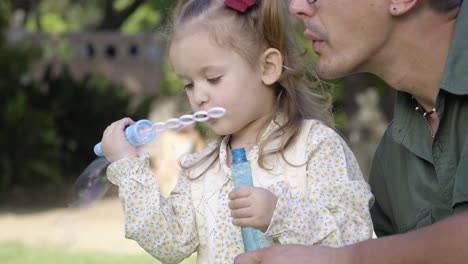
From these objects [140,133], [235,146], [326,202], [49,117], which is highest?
[49,117]

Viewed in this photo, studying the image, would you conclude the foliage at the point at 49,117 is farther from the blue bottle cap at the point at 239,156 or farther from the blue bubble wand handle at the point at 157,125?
the blue bottle cap at the point at 239,156

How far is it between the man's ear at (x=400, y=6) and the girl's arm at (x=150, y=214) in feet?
2.81

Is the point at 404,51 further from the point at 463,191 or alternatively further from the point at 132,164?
the point at 132,164

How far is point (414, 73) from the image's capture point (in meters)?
2.76

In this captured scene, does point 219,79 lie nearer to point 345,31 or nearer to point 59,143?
point 345,31

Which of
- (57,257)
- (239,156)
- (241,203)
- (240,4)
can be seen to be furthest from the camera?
(57,257)

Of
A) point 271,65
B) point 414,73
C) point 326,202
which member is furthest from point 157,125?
point 414,73

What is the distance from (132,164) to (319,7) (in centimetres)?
74

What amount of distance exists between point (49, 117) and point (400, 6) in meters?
8.68

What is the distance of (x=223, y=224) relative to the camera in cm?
277

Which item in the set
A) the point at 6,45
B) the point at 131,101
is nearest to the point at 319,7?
the point at 6,45

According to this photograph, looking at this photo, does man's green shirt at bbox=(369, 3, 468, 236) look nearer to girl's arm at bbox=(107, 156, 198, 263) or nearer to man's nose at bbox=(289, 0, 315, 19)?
man's nose at bbox=(289, 0, 315, 19)

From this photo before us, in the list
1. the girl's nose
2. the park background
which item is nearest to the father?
the girl's nose

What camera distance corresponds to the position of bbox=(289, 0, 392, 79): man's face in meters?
2.71
